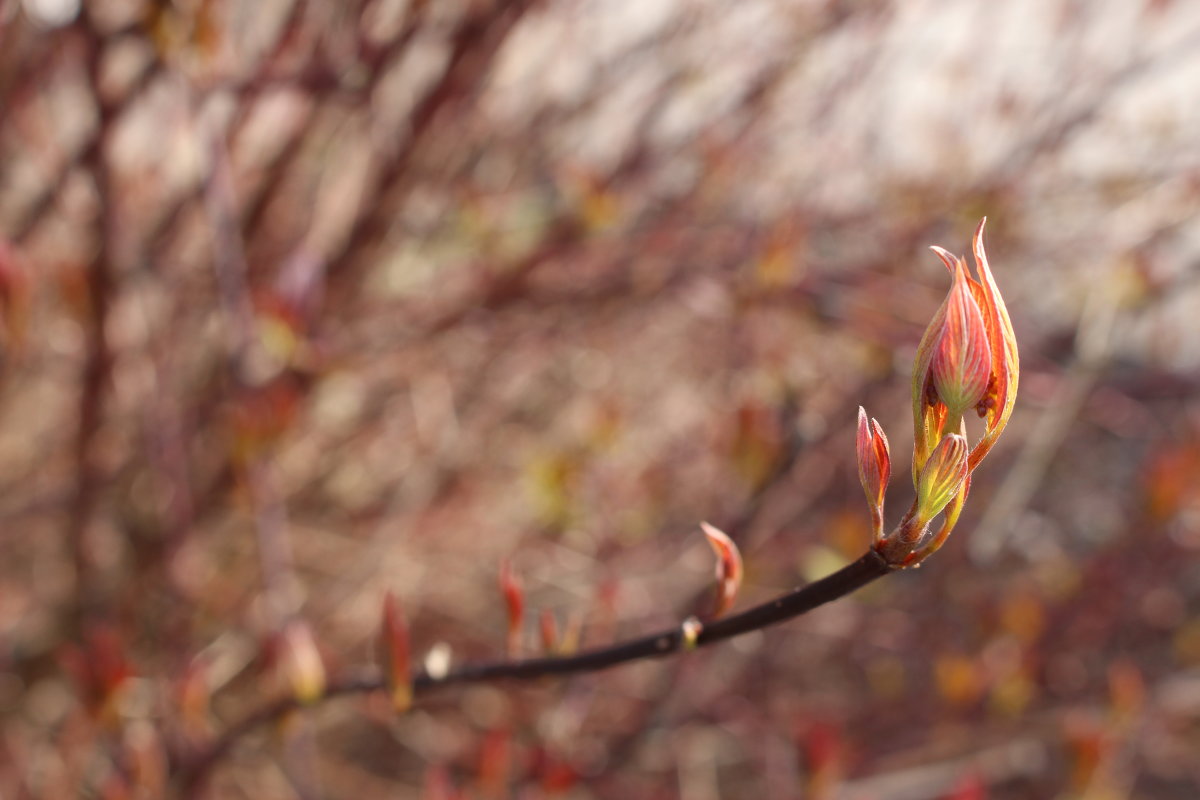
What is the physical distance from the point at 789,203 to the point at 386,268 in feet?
2.55

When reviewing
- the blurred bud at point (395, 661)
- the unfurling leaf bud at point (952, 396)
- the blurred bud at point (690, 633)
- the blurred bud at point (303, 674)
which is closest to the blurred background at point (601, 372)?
the blurred bud at point (303, 674)

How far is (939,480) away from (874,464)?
0.04 meters

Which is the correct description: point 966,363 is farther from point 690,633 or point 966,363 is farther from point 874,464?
point 690,633

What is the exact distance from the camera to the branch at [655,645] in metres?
0.44

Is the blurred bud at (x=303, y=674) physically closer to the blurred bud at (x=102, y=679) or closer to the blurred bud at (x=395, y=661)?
the blurred bud at (x=395, y=661)

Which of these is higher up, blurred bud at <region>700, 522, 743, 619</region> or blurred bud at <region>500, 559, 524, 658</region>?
blurred bud at <region>700, 522, 743, 619</region>

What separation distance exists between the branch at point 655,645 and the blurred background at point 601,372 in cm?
56

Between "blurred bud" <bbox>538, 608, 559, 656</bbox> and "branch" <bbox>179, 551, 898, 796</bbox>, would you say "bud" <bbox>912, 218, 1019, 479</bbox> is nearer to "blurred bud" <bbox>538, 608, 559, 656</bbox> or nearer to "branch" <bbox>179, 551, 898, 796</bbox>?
"branch" <bbox>179, 551, 898, 796</bbox>

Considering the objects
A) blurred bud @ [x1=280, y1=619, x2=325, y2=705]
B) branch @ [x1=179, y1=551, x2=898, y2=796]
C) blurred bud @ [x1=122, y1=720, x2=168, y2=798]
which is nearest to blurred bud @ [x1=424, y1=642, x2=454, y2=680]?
branch @ [x1=179, y1=551, x2=898, y2=796]

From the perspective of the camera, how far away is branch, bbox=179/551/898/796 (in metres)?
0.44

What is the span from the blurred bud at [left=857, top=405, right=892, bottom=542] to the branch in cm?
2

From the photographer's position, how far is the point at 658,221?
6.39 feet

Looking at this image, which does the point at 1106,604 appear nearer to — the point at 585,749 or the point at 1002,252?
the point at 1002,252

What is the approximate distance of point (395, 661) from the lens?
70 centimetres
